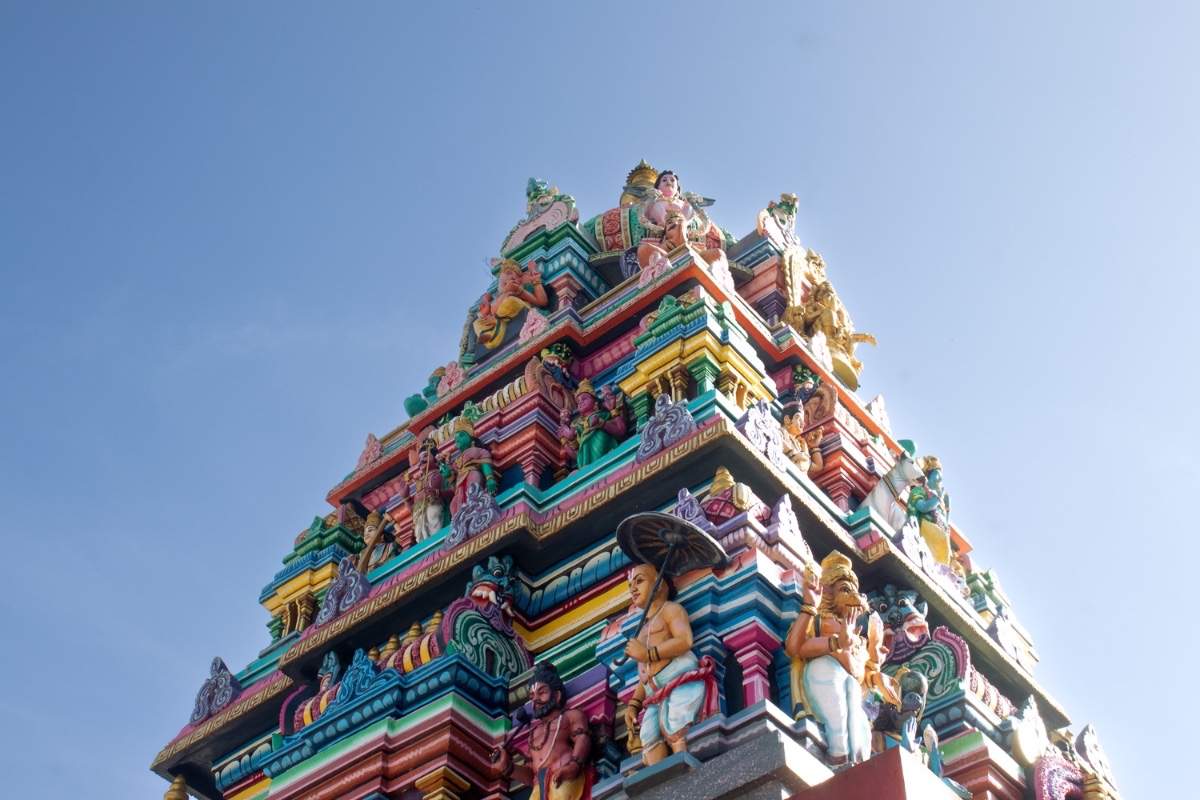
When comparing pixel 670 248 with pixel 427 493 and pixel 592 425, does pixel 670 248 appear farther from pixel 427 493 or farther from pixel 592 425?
pixel 427 493

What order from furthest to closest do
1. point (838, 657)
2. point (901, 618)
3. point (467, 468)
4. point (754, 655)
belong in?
point (467, 468), point (901, 618), point (754, 655), point (838, 657)

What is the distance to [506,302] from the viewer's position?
19.5 m

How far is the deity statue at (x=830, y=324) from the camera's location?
62.5 ft

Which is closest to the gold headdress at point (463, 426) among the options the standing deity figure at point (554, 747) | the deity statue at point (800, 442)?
the deity statue at point (800, 442)

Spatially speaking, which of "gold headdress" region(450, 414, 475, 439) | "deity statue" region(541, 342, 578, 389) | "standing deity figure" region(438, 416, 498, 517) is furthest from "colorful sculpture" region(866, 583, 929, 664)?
"gold headdress" region(450, 414, 475, 439)

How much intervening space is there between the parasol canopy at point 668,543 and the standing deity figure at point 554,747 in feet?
4.07

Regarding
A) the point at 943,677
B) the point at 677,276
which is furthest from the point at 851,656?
the point at 677,276

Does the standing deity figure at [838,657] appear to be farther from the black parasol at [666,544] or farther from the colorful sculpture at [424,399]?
the colorful sculpture at [424,399]

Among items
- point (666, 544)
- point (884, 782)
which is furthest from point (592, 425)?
point (884, 782)

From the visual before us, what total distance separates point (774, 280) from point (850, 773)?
10.6 meters

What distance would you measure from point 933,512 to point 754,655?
18.4ft

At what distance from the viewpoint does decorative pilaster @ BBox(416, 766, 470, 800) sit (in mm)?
13070

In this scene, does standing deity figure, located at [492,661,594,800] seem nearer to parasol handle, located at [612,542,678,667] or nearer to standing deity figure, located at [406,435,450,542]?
parasol handle, located at [612,542,678,667]

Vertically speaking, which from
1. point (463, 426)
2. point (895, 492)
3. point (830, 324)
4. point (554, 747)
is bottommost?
point (554, 747)
